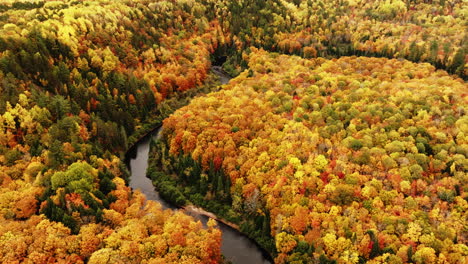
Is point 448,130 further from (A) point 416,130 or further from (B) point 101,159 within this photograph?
(B) point 101,159

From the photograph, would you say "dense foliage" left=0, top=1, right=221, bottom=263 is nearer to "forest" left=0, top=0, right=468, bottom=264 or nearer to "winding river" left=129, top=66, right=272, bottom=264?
"forest" left=0, top=0, right=468, bottom=264

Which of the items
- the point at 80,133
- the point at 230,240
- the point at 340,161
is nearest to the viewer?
the point at 230,240

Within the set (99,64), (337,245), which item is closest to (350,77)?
(337,245)

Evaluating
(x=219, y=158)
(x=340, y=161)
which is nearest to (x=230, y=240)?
(x=219, y=158)

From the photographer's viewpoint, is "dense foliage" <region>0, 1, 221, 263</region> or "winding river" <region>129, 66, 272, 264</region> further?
"winding river" <region>129, 66, 272, 264</region>

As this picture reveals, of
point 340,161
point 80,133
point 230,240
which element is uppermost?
point 80,133

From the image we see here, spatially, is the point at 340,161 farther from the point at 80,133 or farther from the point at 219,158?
the point at 80,133

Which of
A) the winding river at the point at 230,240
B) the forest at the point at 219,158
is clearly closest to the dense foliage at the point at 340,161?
the forest at the point at 219,158

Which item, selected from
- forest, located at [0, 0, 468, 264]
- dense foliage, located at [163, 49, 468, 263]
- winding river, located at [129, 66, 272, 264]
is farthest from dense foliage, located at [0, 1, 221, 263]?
dense foliage, located at [163, 49, 468, 263]
